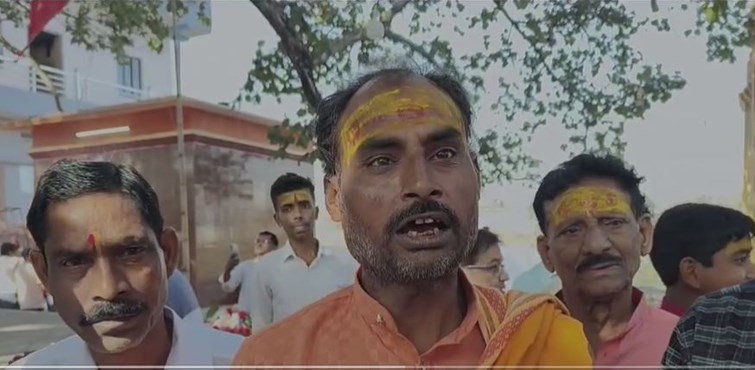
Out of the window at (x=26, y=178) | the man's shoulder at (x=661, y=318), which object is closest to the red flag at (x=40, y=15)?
the window at (x=26, y=178)

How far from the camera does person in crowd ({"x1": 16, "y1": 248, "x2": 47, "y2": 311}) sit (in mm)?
1499

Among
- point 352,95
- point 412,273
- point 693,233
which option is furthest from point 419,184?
point 693,233

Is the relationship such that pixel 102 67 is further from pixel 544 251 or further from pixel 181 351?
pixel 544 251

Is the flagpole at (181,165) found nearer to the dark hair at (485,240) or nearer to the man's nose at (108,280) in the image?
the man's nose at (108,280)

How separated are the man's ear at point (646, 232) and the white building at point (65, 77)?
125cm

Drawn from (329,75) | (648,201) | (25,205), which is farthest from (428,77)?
(25,205)

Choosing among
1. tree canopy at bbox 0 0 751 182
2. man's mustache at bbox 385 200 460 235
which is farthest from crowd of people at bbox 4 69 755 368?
tree canopy at bbox 0 0 751 182

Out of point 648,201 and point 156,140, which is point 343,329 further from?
point 648,201

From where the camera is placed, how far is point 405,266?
44.1 inches

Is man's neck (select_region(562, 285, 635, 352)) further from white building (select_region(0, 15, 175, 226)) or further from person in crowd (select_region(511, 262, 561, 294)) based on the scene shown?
white building (select_region(0, 15, 175, 226))

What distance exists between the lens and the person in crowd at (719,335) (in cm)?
114

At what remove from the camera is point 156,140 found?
1.60 meters

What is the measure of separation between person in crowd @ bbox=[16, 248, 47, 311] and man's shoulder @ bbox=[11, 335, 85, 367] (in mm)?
100

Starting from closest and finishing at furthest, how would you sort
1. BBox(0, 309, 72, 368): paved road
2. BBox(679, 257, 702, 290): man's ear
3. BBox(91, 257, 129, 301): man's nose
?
BBox(91, 257, 129, 301): man's nose
BBox(0, 309, 72, 368): paved road
BBox(679, 257, 702, 290): man's ear
